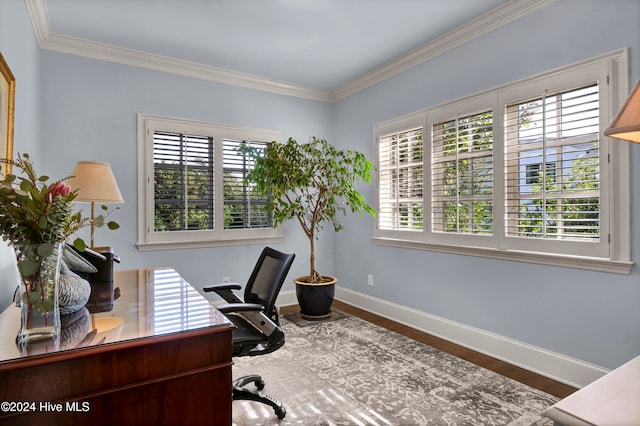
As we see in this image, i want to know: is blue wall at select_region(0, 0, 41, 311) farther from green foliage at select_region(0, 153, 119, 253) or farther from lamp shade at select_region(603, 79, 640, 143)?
lamp shade at select_region(603, 79, 640, 143)

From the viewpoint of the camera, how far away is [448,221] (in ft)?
10.9

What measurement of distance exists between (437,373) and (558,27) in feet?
8.68

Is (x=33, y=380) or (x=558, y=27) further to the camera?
(x=558, y=27)

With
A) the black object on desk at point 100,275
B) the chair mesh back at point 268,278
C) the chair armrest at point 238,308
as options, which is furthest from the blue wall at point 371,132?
the chair armrest at point 238,308

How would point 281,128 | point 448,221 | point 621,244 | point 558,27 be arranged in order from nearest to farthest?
point 621,244
point 558,27
point 448,221
point 281,128

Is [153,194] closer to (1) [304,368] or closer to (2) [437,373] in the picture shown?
(1) [304,368]

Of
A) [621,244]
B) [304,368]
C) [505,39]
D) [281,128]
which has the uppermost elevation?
[505,39]

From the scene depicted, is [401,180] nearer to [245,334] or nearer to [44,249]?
[245,334]

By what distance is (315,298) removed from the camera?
384 centimetres

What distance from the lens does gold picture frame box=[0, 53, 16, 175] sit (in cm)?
183

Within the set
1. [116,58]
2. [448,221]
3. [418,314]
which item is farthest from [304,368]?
[116,58]

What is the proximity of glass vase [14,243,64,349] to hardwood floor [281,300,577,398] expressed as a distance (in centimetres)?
278

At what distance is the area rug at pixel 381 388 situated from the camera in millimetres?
2068

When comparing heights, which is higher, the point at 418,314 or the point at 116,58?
the point at 116,58
